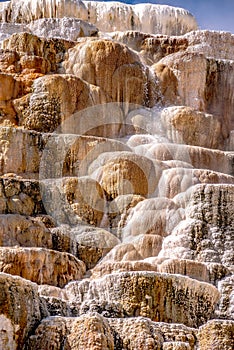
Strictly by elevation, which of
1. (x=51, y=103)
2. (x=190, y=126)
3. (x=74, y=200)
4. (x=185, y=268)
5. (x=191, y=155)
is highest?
(x=51, y=103)

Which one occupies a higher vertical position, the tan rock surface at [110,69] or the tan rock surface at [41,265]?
the tan rock surface at [110,69]

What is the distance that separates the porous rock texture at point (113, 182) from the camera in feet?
35.8

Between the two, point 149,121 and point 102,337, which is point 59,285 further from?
point 149,121

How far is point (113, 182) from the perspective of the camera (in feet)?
60.8

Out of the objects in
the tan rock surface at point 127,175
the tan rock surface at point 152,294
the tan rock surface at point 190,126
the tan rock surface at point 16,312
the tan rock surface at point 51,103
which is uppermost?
the tan rock surface at point 51,103

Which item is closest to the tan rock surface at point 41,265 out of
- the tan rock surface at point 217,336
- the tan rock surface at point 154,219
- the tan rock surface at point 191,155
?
the tan rock surface at point 154,219

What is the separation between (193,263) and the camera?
14969mm

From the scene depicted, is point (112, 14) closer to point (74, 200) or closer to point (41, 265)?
point (74, 200)

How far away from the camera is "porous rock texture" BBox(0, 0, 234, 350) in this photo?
10.9m

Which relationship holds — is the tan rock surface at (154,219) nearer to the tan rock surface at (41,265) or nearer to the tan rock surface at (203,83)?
the tan rock surface at (41,265)

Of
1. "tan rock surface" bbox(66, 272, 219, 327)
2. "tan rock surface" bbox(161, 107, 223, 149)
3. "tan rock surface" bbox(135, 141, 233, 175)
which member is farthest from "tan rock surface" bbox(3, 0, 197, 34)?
"tan rock surface" bbox(66, 272, 219, 327)

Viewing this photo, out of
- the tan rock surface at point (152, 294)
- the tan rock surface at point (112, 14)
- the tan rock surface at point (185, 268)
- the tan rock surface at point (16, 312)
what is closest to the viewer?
the tan rock surface at point (16, 312)

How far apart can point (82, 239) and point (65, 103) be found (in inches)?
239

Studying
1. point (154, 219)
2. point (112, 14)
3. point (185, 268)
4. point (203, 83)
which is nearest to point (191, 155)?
point (154, 219)
